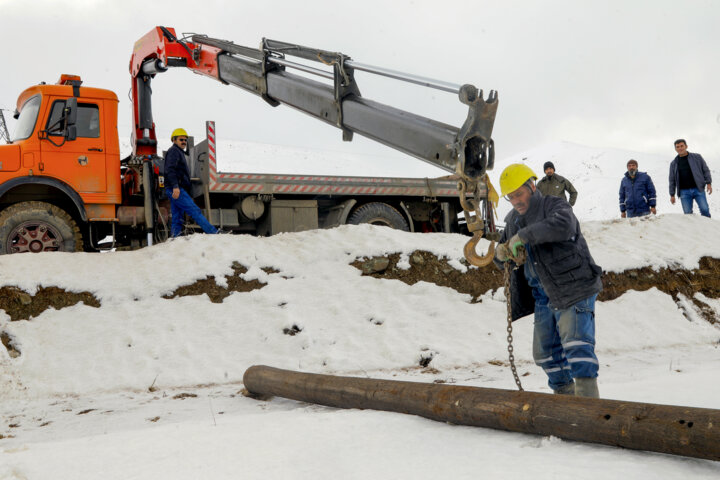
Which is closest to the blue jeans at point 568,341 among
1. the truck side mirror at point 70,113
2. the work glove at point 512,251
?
the work glove at point 512,251

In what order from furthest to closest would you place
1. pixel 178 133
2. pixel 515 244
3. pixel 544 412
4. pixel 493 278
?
1. pixel 178 133
2. pixel 493 278
3. pixel 515 244
4. pixel 544 412

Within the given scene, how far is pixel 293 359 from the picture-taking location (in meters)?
7.21

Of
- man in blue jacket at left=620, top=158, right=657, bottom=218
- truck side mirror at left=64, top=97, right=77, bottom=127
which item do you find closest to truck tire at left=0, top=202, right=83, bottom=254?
truck side mirror at left=64, top=97, right=77, bottom=127

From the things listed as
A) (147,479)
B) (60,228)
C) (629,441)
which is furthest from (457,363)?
(60,228)

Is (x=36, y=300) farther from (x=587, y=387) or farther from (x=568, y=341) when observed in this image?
(x=587, y=387)

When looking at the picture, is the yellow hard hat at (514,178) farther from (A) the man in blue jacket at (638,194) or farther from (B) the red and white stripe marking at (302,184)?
(A) the man in blue jacket at (638,194)

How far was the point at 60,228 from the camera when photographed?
9.77 meters

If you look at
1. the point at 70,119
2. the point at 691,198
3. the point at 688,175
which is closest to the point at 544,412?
the point at 70,119

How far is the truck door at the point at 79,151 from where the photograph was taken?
988 centimetres

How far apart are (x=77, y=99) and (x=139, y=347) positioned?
495 cm

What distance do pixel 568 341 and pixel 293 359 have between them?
3.67m

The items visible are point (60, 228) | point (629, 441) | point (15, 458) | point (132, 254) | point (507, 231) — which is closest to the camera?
point (629, 441)

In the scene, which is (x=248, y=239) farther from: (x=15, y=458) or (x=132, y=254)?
(x=15, y=458)

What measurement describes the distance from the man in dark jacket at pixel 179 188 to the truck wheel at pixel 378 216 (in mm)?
2824
